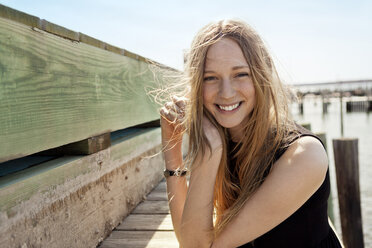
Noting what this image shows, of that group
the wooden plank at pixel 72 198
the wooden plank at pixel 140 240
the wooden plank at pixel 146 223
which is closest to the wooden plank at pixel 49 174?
the wooden plank at pixel 72 198

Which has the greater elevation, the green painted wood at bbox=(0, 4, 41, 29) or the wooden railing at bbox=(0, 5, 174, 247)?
the green painted wood at bbox=(0, 4, 41, 29)

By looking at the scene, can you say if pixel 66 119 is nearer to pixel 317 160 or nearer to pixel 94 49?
pixel 94 49

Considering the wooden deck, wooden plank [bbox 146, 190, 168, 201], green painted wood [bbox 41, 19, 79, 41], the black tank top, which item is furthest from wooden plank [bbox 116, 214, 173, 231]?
green painted wood [bbox 41, 19, 79, 41]

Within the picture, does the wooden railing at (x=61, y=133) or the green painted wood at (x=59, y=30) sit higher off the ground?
the green painted wood at (x=59, y=30)

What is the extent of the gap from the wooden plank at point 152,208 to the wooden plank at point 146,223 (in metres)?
0.06

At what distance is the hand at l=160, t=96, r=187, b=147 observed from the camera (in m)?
2.08

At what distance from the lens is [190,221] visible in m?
1.61

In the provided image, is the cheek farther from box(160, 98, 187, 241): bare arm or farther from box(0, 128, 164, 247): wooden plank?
box(0, 128, 164, 247): wooden plank

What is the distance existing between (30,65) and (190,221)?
36.7 inches

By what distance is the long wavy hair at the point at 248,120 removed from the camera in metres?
1.74

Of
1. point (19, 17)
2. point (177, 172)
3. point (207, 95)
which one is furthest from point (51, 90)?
point (177, 172)

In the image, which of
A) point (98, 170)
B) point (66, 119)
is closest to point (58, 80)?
point (66, 119)

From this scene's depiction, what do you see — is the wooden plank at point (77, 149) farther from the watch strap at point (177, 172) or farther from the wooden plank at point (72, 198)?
the watch strap at point (177, 172)

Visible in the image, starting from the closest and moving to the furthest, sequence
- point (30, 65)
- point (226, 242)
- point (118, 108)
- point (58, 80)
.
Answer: point (30, 65)
point (58, 80)
point (226, 242)
point (118, 108)
